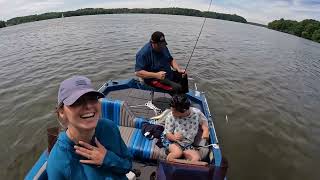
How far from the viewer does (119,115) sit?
6129mm

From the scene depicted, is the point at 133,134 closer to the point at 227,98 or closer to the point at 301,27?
the point at 227,98

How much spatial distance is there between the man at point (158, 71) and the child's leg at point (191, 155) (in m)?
2.21

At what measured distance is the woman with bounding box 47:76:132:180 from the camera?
225 centimetres

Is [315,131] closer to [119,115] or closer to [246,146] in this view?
[246,146]

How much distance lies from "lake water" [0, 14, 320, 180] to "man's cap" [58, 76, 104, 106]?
17.8 feet

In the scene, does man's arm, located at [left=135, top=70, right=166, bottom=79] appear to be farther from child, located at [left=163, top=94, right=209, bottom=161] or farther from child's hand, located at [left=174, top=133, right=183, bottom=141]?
child's hand, located at [left=174, top=133, right=183, bottom=141]

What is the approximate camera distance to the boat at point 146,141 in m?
4.17

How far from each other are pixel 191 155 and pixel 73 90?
3.40 meters

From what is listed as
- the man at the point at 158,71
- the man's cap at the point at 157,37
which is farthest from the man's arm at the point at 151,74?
the man's cap at the point at 157,37

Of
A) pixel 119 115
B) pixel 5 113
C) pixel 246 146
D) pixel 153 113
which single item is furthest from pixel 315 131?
pixel 5 113

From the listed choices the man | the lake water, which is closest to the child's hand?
the man

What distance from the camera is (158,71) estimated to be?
738 cm

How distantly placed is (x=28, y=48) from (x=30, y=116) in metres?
14.9

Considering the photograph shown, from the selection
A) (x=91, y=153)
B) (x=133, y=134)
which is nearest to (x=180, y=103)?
(x=133, y=134)
